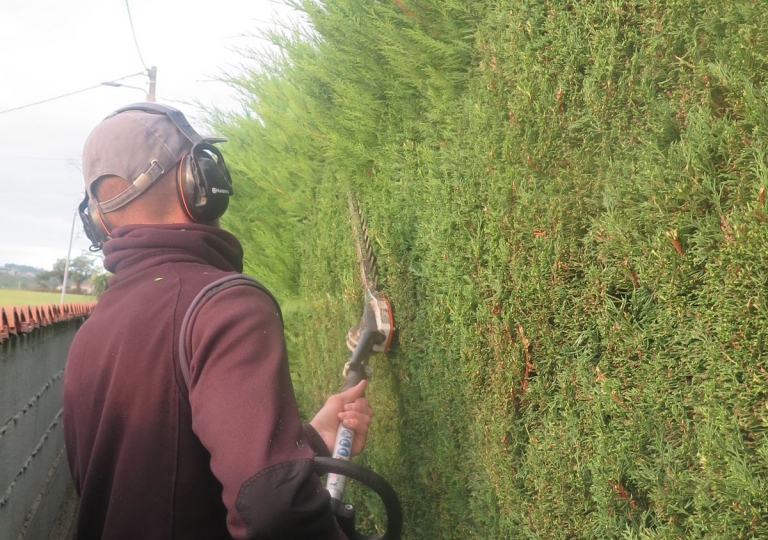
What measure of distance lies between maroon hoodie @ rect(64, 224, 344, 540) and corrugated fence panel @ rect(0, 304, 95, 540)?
41.0 inches

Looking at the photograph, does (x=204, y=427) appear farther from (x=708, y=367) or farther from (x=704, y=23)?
(x=704, y=23)

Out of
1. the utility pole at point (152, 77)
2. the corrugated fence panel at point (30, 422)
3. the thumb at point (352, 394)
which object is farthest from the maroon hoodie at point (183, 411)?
the utility pole at point (152, 77)

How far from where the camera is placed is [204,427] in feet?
5.57

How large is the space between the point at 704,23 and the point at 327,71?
2499 millimetres

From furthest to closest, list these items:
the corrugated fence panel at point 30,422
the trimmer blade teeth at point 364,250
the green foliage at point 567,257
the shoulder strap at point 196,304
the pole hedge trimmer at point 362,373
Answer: the trimmer blade teeth at point 364,250, the corrugated fence panel at point 30,422, the pole hedge trimmer at point 362,373, the shoulder strap at point 196,304, the green foliage at point 567,257

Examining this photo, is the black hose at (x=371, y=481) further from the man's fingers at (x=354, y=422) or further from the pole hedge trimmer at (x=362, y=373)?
the man's fingers at (x=354, y=422)

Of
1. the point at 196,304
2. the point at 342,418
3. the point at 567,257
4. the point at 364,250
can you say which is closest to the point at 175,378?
the point at 196,304

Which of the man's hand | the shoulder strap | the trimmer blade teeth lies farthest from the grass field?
the shoulder strap

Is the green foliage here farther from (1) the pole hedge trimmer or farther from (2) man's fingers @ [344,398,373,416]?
(2) man's fingers @ [344,398,373,416]

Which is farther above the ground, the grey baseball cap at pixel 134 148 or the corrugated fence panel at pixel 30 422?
the grey baseball cap at pixel 134 148

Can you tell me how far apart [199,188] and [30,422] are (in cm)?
244

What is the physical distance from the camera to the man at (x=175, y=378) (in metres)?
1.66

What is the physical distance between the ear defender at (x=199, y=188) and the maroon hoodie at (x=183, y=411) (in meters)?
0.11

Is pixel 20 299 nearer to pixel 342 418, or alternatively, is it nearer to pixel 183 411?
pixel 342 418
